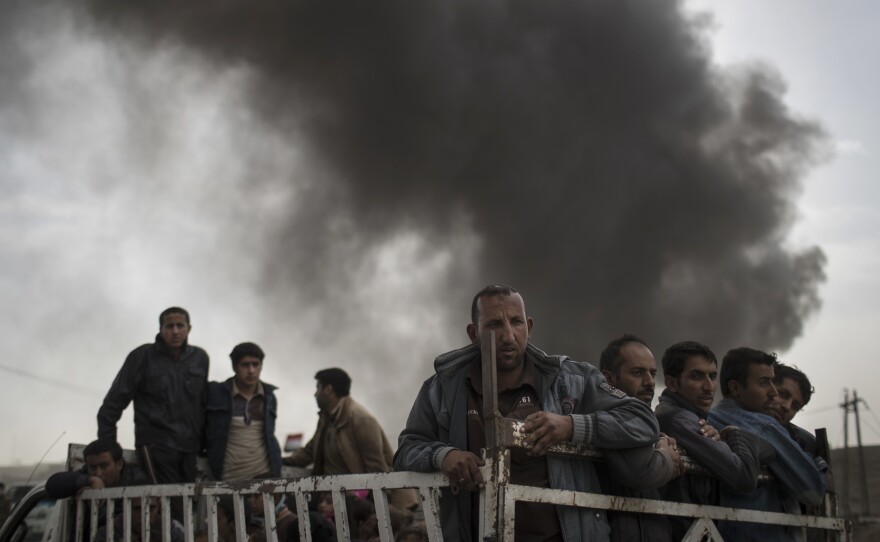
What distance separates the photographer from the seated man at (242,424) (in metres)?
5.55

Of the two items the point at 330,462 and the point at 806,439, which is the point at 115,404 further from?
the point at 806,439

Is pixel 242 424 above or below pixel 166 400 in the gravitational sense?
below

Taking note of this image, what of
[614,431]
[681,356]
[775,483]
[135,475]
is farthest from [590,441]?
[135,475]

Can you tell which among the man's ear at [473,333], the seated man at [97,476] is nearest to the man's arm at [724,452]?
the man's ear at [473,333]

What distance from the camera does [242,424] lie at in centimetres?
570

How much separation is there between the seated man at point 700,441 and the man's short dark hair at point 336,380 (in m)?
3.37

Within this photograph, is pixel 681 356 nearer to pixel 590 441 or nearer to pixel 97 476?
pixel 590 441

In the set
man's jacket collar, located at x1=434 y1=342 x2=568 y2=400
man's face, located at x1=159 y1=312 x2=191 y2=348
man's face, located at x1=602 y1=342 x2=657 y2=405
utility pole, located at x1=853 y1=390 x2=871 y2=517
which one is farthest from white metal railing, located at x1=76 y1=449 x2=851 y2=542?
utility pole, located at x1=853 y1=390 x2=871 y2=517

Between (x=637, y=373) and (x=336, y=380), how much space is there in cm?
332

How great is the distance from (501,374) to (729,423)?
1312mm

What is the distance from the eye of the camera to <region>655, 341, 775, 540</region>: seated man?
119 inches

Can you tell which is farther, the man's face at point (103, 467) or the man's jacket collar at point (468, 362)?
the man's face at point (103, 467)

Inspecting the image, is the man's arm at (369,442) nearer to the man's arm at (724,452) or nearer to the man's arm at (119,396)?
the man's arm at (119,396)

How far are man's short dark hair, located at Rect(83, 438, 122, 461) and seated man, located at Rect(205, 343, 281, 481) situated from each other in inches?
37.9
